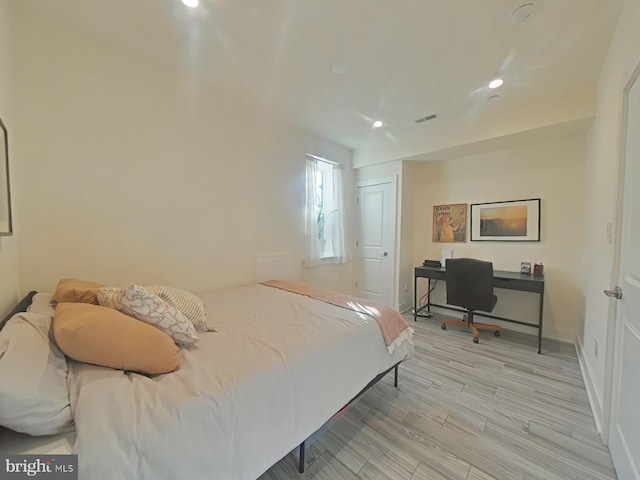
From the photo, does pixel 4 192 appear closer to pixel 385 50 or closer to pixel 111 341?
pixel 111 341

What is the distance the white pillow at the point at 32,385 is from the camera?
0.66 metres

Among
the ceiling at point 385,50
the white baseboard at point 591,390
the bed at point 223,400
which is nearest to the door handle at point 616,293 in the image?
the white baseboard at point 591,390

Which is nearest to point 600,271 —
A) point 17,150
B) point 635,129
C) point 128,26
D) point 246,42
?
point 635,129

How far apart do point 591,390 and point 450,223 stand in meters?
2.29

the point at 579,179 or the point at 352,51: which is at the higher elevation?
the point at 352,51

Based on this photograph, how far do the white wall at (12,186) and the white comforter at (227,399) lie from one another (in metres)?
0.83

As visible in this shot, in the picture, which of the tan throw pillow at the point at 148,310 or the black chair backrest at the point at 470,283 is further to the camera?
the black chair backrest at the point at 470,283

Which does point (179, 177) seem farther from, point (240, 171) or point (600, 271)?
point (600, 271)

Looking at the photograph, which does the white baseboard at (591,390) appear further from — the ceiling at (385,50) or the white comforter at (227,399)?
the ceiling at (385,50)

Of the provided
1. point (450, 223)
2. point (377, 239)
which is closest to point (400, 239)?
point (377, 239)

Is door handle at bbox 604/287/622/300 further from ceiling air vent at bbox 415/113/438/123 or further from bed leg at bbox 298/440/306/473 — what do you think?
ceiling air vent at bbox 415/113/438/123

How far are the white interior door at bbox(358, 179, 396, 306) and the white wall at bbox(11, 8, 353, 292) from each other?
176cm

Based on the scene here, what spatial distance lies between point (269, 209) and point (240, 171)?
0.55 meters

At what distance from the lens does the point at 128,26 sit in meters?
1.77
